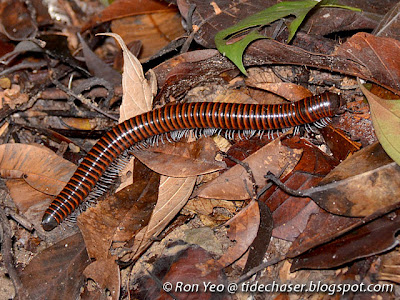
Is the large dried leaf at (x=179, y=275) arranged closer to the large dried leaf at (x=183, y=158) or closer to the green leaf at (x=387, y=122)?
the large dried leaf at (x=183, y=158)

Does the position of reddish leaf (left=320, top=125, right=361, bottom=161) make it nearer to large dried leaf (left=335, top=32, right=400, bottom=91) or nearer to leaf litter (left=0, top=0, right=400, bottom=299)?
leaf litter (left=0, top=0, right=400, bottom=299)

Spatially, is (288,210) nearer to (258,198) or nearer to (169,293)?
(258,198)

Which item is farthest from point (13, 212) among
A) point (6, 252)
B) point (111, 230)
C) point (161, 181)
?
point (161, 181)

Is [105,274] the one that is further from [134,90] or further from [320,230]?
[320,230]

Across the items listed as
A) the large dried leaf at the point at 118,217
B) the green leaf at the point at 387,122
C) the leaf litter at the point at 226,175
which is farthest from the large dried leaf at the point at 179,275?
the green leaf at the point at 387,122

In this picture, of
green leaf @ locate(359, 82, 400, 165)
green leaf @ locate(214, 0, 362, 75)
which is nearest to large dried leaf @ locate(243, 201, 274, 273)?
green leaf @ locate(359, 82, 400, 165)

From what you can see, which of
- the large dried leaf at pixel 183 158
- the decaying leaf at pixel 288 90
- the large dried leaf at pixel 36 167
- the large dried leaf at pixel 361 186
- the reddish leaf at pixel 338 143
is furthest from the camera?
the large dried leaf at pixel 36 167
